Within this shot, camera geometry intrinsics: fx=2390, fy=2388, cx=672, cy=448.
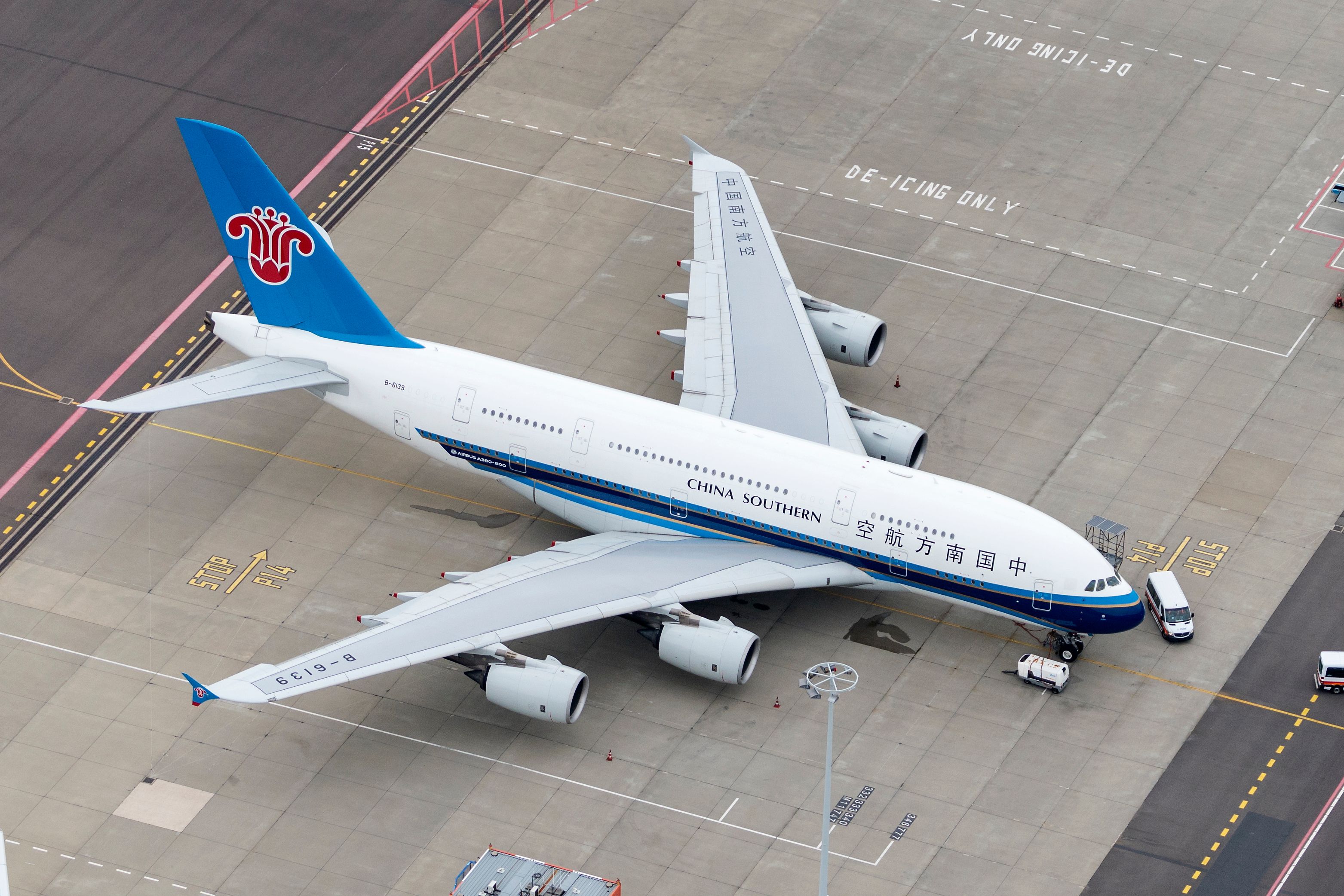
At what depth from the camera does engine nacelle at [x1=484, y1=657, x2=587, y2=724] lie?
252 feet

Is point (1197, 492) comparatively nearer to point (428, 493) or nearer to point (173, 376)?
point (428, 493)

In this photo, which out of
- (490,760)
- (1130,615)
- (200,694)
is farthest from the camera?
(1130,615)

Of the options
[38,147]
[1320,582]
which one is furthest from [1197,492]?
[38,147]

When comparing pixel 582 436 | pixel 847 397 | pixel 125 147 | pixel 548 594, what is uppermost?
pixel 125 147

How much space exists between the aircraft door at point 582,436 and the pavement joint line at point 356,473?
3.76m

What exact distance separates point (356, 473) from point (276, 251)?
31.1 feet

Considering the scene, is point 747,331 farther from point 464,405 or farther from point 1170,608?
point 1170,608

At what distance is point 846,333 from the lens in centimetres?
9062

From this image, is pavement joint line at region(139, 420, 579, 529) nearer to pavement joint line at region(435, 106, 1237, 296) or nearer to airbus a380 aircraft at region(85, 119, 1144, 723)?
airbus a380 aircraft at region(85, 119, 1144, 723)

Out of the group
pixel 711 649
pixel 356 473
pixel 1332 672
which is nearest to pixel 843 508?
pixel 711 649

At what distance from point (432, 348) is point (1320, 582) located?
107ft

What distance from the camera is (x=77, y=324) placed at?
9606 cm

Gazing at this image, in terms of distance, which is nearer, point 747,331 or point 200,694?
point 200,694

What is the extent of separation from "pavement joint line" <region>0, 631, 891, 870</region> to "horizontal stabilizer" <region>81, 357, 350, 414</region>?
27.9 ft
